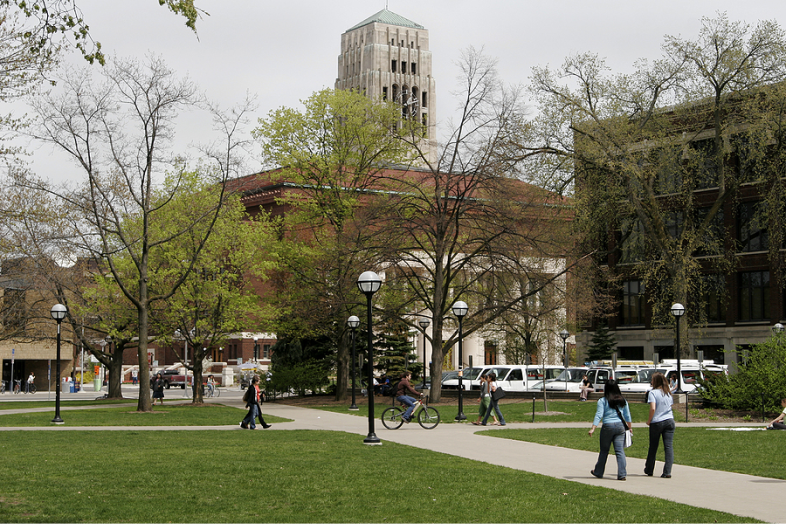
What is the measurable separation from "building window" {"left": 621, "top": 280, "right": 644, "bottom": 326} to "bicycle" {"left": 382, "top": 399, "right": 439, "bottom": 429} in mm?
44859

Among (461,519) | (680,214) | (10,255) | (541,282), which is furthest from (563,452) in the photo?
(680,214)

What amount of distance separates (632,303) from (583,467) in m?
54.7

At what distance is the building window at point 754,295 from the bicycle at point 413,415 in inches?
1622

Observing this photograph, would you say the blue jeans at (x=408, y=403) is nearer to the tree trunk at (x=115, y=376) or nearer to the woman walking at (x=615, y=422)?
the woman walking at (x=615, y=422)

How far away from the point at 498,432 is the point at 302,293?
2200 centimetres

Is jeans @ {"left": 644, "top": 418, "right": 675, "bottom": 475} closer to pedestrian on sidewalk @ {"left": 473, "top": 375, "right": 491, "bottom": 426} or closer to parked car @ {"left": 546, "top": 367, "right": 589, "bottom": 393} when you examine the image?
pedestrian on sidewalk @ {"left": 473, "top": 375, "right": 491, "bottom": 426}

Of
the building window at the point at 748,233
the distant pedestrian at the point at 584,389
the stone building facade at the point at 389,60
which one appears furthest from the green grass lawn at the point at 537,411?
the stone building facade at the point at 389,60

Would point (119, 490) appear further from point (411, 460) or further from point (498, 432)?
point (498, 432)

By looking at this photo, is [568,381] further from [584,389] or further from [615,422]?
[615,422]

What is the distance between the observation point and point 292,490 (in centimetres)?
1223

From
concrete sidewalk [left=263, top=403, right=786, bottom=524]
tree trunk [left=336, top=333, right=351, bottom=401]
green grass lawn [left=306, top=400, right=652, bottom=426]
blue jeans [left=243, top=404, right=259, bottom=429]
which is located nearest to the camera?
concrete sidewalk [left=263, top=403, right=786, bottom=524]

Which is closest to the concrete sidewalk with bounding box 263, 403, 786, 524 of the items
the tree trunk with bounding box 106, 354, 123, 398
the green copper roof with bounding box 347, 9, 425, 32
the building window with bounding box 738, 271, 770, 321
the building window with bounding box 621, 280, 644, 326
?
the tree trunk with bounding box 106, 354, 123, 398

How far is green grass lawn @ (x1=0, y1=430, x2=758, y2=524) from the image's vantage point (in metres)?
10.3

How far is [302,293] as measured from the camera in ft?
147
